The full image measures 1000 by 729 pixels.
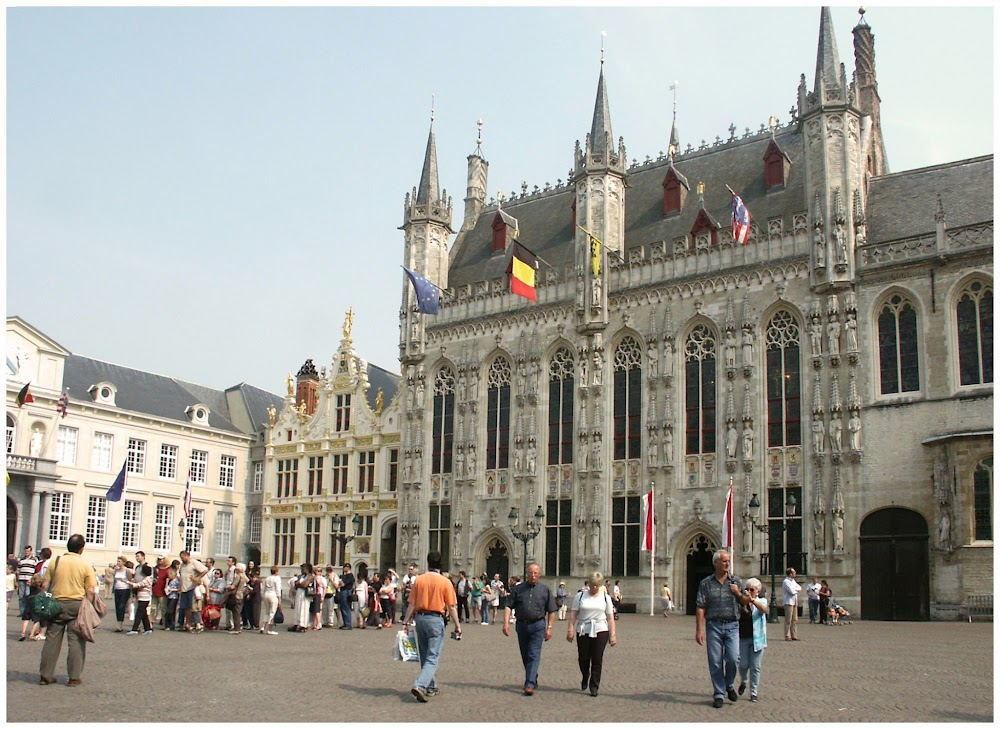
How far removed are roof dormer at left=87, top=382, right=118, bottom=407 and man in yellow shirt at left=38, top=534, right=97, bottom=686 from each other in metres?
41.8

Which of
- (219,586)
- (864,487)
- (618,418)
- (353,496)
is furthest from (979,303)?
(353,496)

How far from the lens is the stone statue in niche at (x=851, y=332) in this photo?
35.0 metres

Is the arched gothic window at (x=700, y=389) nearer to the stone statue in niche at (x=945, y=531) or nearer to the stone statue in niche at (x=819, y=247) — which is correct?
the stone statue in niche at (x=819, y=247)

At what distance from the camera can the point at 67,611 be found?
12.6m

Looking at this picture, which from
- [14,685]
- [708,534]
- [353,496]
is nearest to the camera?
[14,685]

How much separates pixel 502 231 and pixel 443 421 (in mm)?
9605

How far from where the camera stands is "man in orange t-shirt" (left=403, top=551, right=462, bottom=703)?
12.2m

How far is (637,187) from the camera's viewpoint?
153 ft

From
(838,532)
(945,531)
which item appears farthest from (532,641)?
(838,532)

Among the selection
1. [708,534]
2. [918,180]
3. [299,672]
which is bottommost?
[299,672]

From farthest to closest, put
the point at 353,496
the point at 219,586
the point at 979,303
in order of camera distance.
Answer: the point at 353,496
the point at 979,303
the point at 219,586

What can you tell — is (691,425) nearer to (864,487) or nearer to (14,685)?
(864,487)

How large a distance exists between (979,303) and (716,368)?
9.11 metres

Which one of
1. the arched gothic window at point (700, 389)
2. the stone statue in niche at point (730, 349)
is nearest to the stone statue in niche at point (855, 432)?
the stone statue in niche at point (730, 349)
